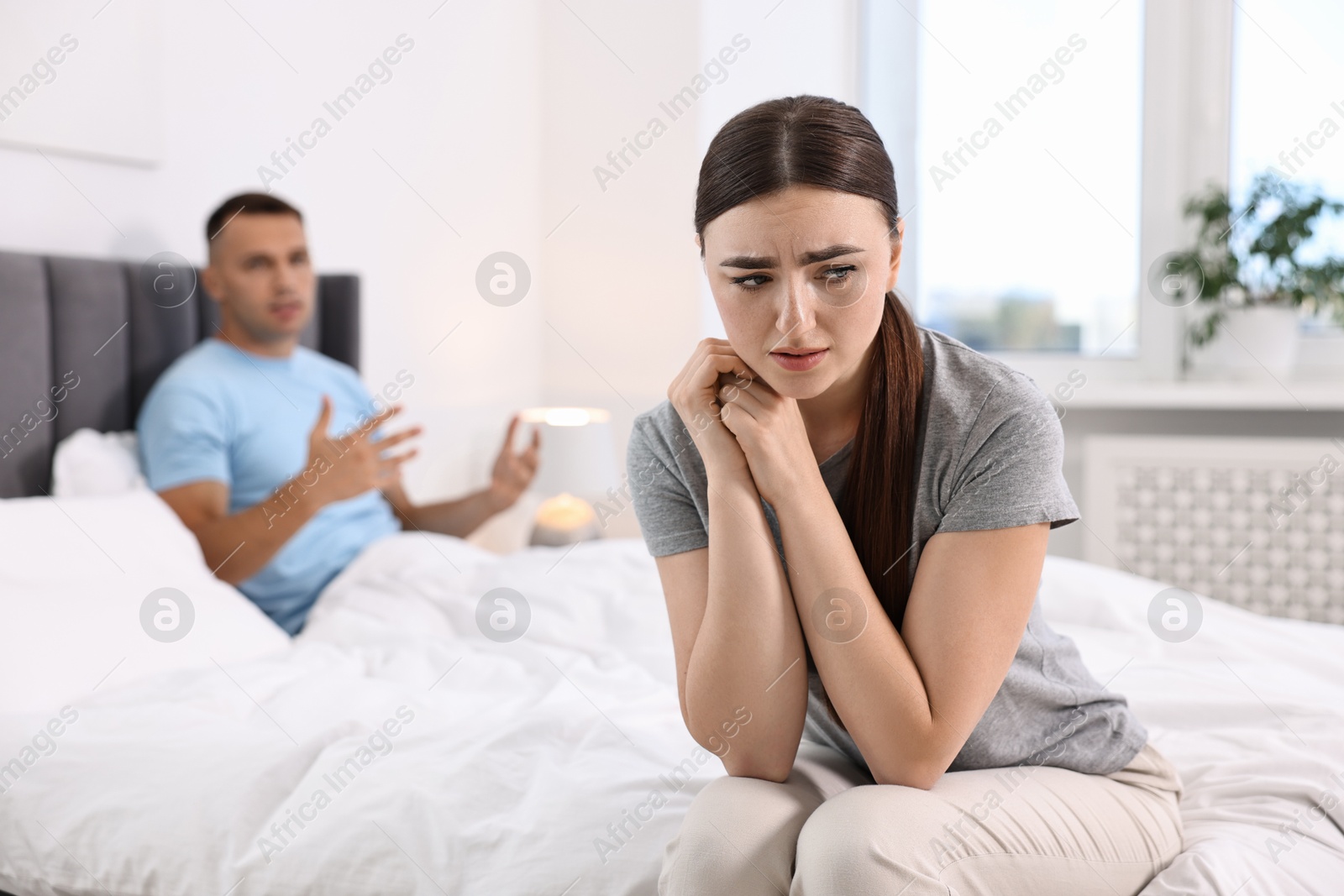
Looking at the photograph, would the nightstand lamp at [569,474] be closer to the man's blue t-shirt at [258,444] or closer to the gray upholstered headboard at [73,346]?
the man's blue t-shirt at [258,444]

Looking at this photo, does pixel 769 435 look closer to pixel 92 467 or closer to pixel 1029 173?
pixel 92 467

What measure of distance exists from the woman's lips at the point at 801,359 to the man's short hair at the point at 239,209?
1415 millimetres

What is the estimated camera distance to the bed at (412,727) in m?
1.01

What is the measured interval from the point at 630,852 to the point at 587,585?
0.81 m

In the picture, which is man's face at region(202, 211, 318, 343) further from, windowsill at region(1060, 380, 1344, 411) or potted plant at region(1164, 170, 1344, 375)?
potted plant at region(1164, 170, 1344, 375)

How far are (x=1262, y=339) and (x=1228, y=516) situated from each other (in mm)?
455

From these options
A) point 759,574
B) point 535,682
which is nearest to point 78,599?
point 535,682

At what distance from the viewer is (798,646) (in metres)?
0.93

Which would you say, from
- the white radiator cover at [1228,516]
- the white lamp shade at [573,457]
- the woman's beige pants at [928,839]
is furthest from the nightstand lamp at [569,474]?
the woman's beige pants at [928,839]

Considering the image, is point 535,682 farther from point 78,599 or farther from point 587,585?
point 78,599

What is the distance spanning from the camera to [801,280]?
90cm

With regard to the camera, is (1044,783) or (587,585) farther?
(587,585)

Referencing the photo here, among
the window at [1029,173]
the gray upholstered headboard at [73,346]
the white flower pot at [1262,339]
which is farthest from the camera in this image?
the window at [1029,173]

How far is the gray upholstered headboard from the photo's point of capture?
5.39 feet
